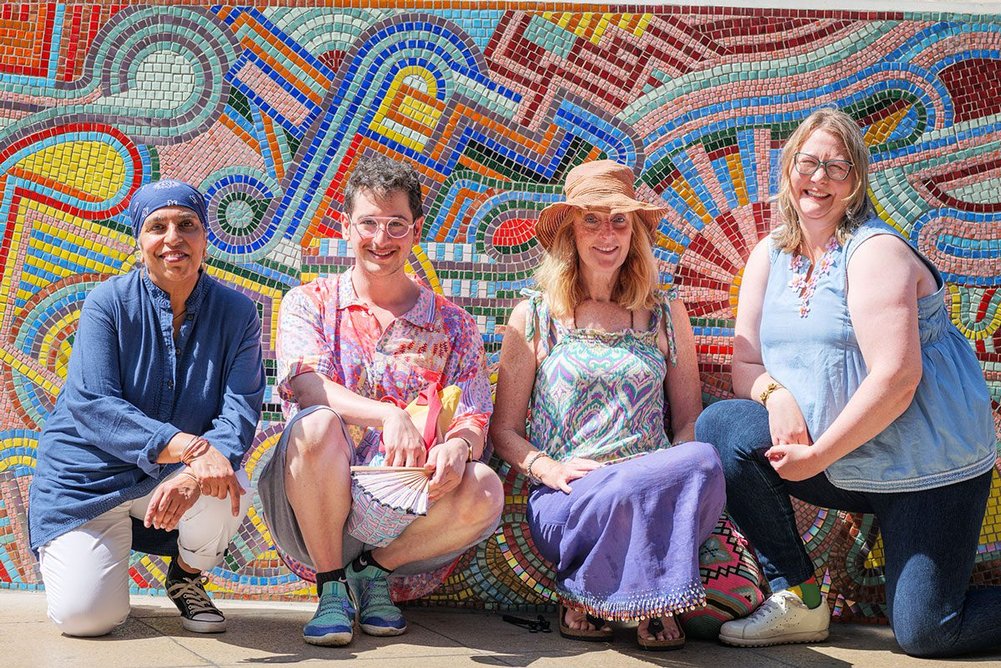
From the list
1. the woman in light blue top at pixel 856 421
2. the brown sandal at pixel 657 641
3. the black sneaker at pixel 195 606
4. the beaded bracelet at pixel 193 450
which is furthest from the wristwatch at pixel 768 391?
the black sneaker at pixel 195 606

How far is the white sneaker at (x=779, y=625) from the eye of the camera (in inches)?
171

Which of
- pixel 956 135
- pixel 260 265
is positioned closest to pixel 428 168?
pixel 260 265

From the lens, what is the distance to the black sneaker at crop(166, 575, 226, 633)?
4.29m

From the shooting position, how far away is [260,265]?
5.13m

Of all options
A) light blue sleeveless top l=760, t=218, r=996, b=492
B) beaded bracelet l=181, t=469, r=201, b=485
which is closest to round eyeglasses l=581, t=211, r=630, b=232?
light blue sleeveless top l=760, t=218, r=996, b=492

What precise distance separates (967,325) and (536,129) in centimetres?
202

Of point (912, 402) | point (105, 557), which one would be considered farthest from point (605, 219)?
point (105, 557)

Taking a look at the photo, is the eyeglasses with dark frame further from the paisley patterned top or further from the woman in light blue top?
the paisley patterned top

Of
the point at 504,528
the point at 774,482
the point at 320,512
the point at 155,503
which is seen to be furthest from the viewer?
the point at 504,528

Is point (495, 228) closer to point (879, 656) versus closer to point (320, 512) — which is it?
point (320, 512)

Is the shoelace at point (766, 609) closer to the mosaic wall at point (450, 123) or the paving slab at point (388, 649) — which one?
the paving slab at point (388, 649)

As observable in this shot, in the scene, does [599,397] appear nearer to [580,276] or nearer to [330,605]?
[580,276]

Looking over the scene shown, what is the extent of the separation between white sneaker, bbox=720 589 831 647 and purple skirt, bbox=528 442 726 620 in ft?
0.74

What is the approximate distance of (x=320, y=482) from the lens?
13.8 ft
